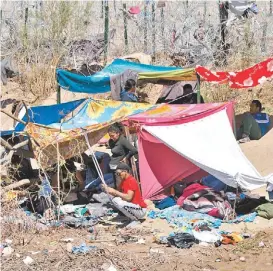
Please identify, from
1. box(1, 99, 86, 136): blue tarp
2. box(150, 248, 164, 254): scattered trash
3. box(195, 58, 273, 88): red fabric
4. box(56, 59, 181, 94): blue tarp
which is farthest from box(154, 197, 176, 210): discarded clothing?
box(56, 59, 181, 94): blue tarp

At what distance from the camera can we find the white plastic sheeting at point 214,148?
22.5ft

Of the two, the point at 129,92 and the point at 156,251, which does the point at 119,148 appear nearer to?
the point at 156,251

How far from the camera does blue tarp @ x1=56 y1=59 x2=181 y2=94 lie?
10.4 meters

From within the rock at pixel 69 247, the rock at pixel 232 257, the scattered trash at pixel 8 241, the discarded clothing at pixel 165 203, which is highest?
the scattered trash at pixel 8 241

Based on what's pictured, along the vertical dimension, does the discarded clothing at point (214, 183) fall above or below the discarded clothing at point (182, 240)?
above

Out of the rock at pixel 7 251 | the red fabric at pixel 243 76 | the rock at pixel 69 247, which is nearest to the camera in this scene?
the rock at pixel 7 251

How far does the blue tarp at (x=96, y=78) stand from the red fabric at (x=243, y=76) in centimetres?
107

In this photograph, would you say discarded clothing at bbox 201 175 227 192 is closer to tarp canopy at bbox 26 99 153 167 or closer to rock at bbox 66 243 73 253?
tarp canopy at bbox 26 99 153 167

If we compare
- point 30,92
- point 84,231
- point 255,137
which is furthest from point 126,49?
point 84,231

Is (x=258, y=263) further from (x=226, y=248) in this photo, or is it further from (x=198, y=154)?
(x=198, y=154)

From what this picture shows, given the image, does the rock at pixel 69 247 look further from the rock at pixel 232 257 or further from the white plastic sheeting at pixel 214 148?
the white plastic sheeting at pixel 214 148

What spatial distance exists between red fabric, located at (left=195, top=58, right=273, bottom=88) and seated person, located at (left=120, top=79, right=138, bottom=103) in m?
1.21

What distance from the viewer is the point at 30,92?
1436cm

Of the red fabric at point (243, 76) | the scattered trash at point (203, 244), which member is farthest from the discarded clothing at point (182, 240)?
the red fabric at point (243, 76)
